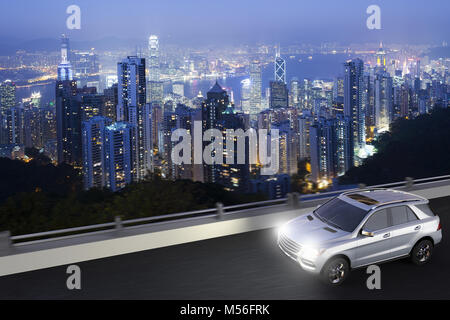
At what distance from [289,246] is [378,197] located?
1.42 metres

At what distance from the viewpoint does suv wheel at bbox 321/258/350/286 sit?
5797 millimetres

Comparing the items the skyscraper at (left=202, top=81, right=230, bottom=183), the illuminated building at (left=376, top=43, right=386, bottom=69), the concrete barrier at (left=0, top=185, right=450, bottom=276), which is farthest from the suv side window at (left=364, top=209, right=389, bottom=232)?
the illuminated building at (left=376, top=43, right=386, bottom=69)

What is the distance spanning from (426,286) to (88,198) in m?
12.5

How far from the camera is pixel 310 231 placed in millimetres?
6223

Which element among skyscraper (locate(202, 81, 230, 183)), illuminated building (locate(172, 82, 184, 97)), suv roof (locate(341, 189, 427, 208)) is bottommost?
suv roof (locate(341, 189, 427, 208))

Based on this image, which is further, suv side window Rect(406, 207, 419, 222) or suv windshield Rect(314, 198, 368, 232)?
suv side window Rect(406, 207, 419, 222)

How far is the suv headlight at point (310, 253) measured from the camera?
5770 mm

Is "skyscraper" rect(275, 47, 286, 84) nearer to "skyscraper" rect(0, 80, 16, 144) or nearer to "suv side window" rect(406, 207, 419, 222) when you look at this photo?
"skyscraper" rect(0, 80, 16, 144)

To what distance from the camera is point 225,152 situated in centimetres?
3562

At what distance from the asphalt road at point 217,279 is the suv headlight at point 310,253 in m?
0.35

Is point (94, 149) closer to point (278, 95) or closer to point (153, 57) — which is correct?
point (153, 57)
